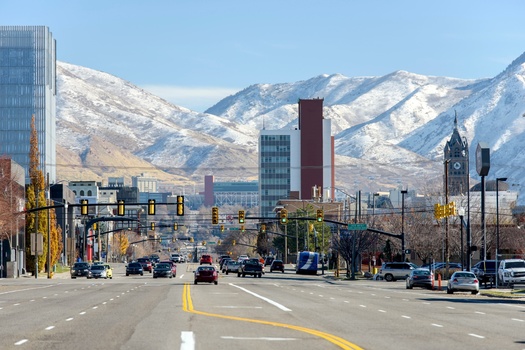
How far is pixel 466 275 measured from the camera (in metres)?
69.3

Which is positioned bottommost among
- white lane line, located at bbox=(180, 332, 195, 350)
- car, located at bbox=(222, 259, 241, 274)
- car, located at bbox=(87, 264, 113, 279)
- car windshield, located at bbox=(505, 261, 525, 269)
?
car, located at bbox=(222, 259, 241, 274)

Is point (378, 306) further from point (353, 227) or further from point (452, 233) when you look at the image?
point (452, 233)

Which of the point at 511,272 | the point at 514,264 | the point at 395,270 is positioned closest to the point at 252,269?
the point at 395,270

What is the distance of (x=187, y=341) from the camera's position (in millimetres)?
29984

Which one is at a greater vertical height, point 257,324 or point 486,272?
point 257,324

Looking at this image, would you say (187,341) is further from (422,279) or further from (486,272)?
(486,272)

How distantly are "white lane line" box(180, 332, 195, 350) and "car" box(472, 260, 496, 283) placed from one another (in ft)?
171

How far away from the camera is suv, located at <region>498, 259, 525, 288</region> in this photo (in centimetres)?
7712

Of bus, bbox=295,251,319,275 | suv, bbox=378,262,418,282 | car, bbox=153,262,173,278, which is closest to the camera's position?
suv, bbox=378,262,418,282

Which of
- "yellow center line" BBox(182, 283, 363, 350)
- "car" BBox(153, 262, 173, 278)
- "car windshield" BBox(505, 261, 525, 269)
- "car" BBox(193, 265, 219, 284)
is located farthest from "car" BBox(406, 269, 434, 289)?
"car" BBox(153, 262, 173, 278)

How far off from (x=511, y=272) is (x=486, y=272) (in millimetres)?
7404

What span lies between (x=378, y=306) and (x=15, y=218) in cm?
6922

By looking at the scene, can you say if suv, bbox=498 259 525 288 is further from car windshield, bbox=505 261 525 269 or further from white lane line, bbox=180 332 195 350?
white lane line, bbox=180 332 195 350

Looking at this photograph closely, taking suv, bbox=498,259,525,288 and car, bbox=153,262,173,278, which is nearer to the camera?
suv, bbox=498,259,525,288
